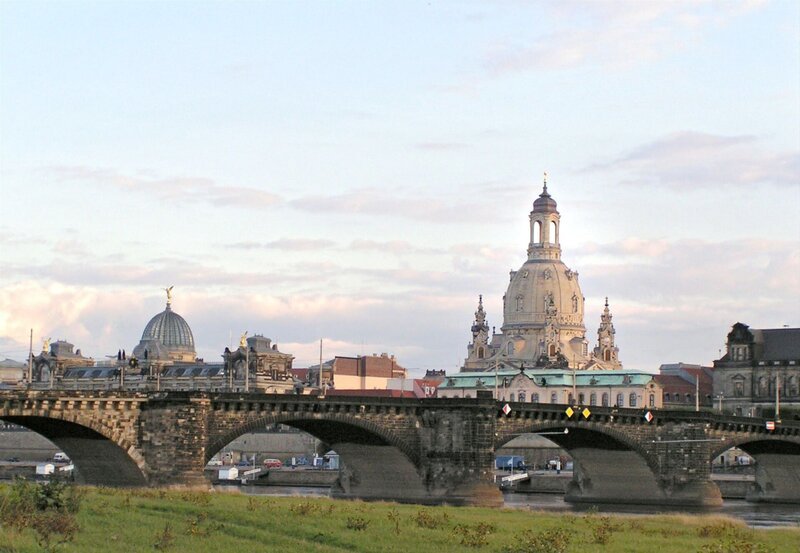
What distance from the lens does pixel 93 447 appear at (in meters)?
86.1

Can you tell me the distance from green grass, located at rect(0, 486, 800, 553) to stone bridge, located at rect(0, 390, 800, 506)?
841 inches

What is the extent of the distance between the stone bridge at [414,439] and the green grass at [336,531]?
70.1 feet

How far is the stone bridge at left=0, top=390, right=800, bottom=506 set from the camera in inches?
3302

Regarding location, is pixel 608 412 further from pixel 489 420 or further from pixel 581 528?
pixel 581 528

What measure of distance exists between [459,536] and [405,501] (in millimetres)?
46515

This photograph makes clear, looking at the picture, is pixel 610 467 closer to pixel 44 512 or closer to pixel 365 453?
pixel 365 453

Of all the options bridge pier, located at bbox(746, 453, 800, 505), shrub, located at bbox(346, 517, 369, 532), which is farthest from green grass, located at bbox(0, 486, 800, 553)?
bridge pier, located at bbox(746, 453, 800, 505)

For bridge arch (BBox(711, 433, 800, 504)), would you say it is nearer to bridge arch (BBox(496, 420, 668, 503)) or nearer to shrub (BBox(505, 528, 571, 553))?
bridge arch (BBox(496, 420, 668, 503))

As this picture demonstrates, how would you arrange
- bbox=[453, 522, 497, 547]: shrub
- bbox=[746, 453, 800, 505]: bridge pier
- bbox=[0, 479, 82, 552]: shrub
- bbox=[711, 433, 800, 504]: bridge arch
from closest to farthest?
bbox=[0, 479, 82, 552]: shrub
bbox=[453, 522, 497, 547]: shrub
bbox=[711, 433, 800, 504]: bridge arch
bbox=[746, 453, 800, 505]: bridge pier

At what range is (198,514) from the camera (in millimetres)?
53188

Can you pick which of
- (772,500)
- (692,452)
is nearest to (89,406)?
(692,452)

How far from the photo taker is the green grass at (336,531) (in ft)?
148

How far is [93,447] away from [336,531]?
131ft

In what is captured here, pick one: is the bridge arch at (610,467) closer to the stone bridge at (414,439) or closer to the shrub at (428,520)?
the stone bridge at (414,439)
